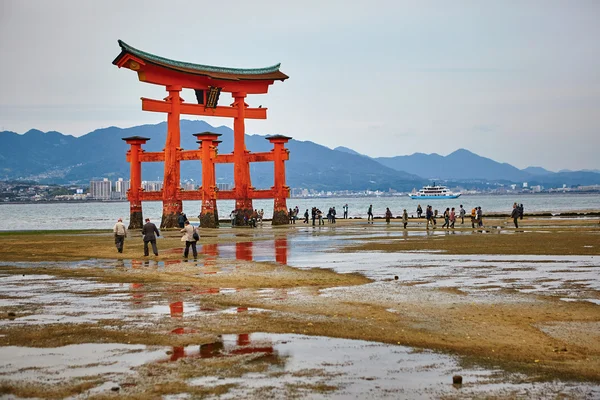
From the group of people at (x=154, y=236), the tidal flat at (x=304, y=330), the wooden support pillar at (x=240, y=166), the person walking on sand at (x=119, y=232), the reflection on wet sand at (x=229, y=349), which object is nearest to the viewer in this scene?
the tidal flat at (x=304, y=330)

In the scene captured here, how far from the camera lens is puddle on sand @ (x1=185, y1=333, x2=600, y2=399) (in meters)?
8.58

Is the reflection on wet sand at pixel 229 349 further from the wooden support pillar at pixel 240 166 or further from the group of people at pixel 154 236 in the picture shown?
the wooden support pillar at pixel 240 166

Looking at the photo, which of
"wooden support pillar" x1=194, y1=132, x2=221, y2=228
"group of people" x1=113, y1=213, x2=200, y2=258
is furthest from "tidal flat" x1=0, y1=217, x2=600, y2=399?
"wooden support pillar" x1=194, y1=132, x2=221, y2=228

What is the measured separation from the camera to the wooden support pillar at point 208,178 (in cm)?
5484

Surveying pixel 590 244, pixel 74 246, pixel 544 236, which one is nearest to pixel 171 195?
pixel 74 246

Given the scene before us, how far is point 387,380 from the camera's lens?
9148 mm

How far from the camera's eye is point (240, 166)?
59.2 meters

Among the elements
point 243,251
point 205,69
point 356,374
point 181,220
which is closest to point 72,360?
point 356,374

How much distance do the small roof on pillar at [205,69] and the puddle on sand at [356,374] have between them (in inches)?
1609

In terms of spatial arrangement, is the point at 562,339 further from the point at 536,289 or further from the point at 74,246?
the point at 74,246

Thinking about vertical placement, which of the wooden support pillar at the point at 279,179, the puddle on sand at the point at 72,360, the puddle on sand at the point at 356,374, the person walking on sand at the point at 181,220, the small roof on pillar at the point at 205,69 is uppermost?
the small roof on pillar at the point at 205,69

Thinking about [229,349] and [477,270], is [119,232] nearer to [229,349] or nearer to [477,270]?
[477,270]

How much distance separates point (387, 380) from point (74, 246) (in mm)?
29524

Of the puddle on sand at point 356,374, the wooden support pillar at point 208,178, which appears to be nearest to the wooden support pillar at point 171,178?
the wooden support pillar at point 208,178
